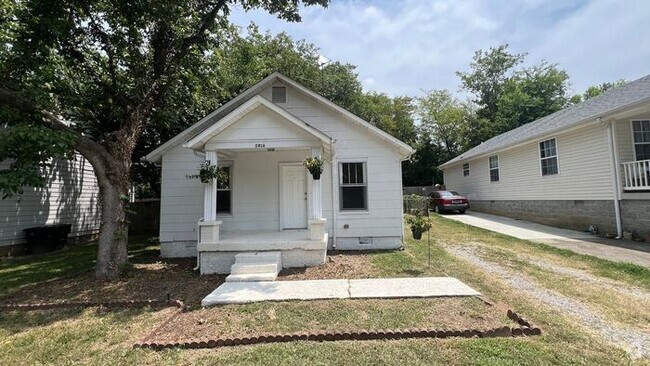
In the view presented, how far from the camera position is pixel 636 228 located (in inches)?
390

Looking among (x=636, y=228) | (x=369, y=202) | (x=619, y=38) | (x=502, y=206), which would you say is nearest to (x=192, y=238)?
(x=369, y=202)

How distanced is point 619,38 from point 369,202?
1778 centimetres

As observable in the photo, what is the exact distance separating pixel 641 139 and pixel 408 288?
10.5 meters

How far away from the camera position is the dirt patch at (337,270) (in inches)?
271

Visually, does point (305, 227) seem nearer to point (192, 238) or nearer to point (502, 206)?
point (192, 238)

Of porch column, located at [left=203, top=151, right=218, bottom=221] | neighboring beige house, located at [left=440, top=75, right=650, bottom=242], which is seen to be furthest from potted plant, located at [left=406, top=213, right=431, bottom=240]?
neighboring beige house, located at [left=440, top=75, right=650, bottom=242]

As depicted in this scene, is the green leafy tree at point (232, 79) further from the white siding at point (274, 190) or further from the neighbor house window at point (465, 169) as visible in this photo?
the neighbor house window at point (465, 169)

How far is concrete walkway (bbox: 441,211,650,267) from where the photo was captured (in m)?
8.17

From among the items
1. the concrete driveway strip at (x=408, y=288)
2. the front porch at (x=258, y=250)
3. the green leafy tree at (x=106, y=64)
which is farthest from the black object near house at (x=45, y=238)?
the concrete driveway strip at (x=408, y=288)

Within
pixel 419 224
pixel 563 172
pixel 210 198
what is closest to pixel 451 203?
pixel 563 172

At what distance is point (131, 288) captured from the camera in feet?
21.2

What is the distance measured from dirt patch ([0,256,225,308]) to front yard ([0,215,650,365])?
24 millimetres

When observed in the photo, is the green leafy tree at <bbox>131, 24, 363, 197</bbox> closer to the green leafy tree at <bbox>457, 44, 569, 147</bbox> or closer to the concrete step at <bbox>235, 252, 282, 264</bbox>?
the concrete step at <bbox>235, 252, 282, 264</bbox>

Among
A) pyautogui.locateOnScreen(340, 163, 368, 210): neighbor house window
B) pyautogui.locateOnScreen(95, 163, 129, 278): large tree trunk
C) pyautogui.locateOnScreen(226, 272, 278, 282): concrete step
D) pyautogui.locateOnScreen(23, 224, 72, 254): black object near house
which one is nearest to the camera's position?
pyautogui.locateOnScreen(226, 272, 278, 282): concrete step
